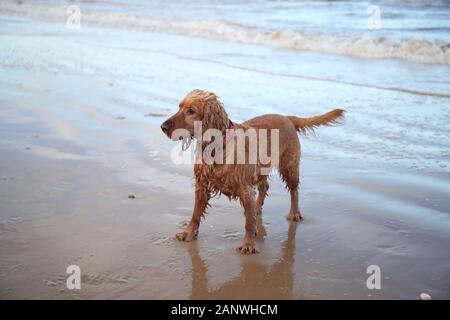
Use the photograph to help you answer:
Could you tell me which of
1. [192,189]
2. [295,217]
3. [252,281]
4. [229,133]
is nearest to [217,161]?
[229,133]

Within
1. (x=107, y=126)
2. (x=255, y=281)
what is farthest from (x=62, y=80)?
(x=255, y=281)

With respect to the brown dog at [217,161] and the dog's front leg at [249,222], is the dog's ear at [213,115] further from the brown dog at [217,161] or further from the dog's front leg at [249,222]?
the dog's front leg at [249,222]

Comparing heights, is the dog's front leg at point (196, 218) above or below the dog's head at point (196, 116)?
below

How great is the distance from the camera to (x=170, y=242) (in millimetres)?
4129

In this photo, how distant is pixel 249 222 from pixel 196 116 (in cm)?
91

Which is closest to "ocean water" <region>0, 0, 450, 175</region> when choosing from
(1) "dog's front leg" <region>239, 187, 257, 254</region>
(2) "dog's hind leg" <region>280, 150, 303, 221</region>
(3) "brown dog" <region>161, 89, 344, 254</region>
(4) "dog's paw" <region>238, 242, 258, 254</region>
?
(2) "dog's hind leg" <region>280, 150, 303, 221</region>

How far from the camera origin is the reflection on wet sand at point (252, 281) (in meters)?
3.42

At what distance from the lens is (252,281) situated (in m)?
3.58

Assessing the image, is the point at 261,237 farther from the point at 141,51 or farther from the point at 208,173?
the point at 141,51

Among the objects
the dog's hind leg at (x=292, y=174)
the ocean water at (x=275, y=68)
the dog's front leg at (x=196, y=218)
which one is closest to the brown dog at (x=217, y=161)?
the dog's front leg at (x=196, y=218)

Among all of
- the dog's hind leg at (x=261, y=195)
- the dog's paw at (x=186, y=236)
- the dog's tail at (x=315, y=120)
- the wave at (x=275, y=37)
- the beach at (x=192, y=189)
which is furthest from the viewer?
the wave at (x=275, y=37)

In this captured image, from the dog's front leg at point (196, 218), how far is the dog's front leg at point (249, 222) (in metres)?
0.32

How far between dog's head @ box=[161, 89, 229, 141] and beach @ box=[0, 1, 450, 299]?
0.90 meters

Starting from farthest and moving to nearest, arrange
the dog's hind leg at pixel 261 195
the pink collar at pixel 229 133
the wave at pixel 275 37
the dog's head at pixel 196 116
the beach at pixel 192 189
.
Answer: the wave at pixel 275 37
the dog's hind leg at pixel 261 195
the pink collar at pixel 229 133
the dog's head at pixel 196 116
the beach at pixel 192 189
